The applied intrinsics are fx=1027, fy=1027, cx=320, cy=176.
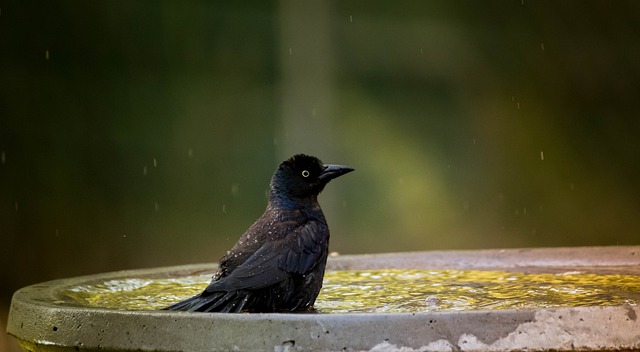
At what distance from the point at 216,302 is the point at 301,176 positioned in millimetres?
893

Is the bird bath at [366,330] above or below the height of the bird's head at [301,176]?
below

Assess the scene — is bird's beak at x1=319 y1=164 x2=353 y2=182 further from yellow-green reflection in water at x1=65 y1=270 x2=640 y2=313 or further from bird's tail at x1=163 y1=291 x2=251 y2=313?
bird's tail at x1=163 y1=291 x2=251 y2=313

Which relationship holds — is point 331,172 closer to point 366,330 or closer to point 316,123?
point 366,330

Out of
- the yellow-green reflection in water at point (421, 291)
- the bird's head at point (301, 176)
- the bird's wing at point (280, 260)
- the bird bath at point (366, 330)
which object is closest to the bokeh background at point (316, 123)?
the yellow-green reflection in water at point (421, 291)

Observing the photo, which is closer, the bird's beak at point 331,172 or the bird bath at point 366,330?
the bird bath at point 366,330

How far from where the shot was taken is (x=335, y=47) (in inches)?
394

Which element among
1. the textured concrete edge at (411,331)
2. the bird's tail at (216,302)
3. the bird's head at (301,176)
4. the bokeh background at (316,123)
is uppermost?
the bokeh background at (316,123)

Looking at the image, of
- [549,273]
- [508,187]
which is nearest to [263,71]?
[508,187]

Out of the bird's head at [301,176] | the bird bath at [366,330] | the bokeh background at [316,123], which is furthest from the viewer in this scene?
the bokeh background at [316,123]

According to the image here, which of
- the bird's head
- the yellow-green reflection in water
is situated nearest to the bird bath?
the yellow-green reflection in water

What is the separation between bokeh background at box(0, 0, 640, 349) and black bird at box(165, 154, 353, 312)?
4397 mm

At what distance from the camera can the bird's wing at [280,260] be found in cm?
322

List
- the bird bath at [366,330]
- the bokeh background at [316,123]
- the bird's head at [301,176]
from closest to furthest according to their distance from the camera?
1. the bird bath at [366,330]
2. the bird's head at [301,176]
3. the bokeh background at [316,123]

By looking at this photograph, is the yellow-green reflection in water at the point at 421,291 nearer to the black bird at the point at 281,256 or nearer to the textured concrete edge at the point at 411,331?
the black bird at the point at 281,256
